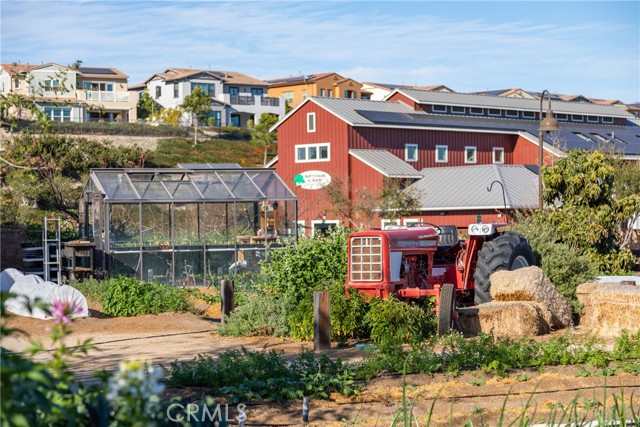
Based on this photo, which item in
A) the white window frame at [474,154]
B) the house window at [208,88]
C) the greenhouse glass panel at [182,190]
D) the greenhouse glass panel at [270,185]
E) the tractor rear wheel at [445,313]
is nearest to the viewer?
the tractor rear wheel at [445,313]

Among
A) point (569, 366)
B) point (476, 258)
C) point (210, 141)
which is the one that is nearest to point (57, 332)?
point (569, 366)

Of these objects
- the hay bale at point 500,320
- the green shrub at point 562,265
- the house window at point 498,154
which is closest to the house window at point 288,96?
the house window at point 498,154

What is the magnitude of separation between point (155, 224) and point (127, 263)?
1.83 m

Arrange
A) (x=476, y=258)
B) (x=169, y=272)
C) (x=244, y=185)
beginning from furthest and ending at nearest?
1. (x=244, y=185)
2. (x=169, y=272)
3. (x=476, y=258)

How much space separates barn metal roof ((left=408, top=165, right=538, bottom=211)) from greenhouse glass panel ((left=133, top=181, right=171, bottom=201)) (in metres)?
17.7

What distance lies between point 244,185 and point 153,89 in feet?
215

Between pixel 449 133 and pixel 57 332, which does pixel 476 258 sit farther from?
pixel 449 133

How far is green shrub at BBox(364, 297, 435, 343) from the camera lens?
47.3ft

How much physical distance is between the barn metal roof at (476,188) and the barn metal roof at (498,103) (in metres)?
8.92

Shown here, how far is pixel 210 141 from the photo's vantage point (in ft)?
230

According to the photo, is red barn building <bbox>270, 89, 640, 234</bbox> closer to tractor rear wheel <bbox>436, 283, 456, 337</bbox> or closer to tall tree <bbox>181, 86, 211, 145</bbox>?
tractor rear wheel <bbox>436, 283, 456, 337</bbox>

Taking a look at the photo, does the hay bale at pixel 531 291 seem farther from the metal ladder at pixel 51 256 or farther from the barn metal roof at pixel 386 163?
the barn metal roof at pixel 386 163

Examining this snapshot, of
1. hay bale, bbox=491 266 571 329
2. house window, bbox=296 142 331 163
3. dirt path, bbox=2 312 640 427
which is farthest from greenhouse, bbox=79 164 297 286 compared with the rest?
house window, bbox=296 142 331 163

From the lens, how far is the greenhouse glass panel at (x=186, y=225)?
86.2ft
